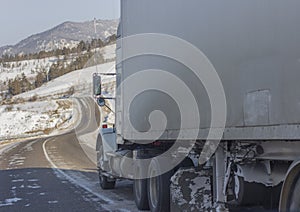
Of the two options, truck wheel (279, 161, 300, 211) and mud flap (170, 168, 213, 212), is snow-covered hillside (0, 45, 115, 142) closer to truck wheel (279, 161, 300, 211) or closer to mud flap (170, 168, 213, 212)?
mud flap (170, 168, 213, 212)

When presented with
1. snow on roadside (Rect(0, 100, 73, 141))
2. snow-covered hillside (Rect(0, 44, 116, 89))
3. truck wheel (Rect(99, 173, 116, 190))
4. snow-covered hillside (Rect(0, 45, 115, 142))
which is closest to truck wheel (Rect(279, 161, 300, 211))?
truck wheel (Rect(99, 173, 116, 190))

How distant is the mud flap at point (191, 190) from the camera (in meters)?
7.09

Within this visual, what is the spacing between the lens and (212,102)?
20.0 ft

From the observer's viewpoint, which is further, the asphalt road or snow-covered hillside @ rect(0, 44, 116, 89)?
snow-covered hillside @ rect(0, 44, 116, 89)

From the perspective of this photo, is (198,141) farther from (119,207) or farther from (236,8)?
(119,207)

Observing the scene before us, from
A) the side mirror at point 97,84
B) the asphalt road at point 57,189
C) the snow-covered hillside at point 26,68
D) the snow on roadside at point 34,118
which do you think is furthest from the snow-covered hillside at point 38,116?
the snow-covered hillside at point 26,68

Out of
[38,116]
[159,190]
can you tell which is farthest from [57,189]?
[38,116]

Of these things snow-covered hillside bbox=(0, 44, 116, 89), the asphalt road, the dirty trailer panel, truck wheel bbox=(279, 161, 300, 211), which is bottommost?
the asphalt road

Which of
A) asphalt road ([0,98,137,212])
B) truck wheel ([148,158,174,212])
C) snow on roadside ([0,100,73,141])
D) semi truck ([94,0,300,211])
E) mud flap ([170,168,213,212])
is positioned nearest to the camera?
semi truck ([94,0,300,211])

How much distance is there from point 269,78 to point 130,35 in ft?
17.0

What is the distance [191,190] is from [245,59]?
2720 mm

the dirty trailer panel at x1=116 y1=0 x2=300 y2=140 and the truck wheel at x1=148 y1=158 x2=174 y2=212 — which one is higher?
the dirty trailer panel at x1=116 y1=0 x2=300 y2=140

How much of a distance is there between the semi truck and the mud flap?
14 millimetres

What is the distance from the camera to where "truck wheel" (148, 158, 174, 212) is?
836 centimetres
